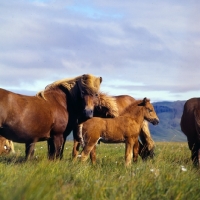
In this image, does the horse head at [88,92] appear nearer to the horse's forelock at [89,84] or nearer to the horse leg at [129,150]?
the horse's forelock at [89,84]

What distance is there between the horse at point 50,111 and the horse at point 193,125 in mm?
2449

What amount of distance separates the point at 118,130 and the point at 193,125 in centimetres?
196

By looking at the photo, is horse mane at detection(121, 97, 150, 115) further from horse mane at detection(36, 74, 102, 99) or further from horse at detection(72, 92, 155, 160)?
horse mane at detection(36, 74, 102, 99)

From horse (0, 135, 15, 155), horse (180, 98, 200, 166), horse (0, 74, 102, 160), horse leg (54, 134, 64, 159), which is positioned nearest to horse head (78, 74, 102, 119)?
horse (0, 74, 102, 160)

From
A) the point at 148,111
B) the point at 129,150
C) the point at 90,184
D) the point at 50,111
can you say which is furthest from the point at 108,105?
the point at 90,184

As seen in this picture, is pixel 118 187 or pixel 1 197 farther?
pixel 118 187

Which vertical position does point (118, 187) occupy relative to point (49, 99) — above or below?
below

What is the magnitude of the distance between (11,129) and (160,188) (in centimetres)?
433

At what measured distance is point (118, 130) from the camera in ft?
37.3

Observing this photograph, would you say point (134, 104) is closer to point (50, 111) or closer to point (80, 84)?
point (80, 84)

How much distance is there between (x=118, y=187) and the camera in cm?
584

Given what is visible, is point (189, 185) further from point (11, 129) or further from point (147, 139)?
point (147, 139)

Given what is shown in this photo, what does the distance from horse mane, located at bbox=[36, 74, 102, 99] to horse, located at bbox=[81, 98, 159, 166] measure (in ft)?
2.50

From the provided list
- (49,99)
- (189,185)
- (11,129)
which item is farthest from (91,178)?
(49,99)
